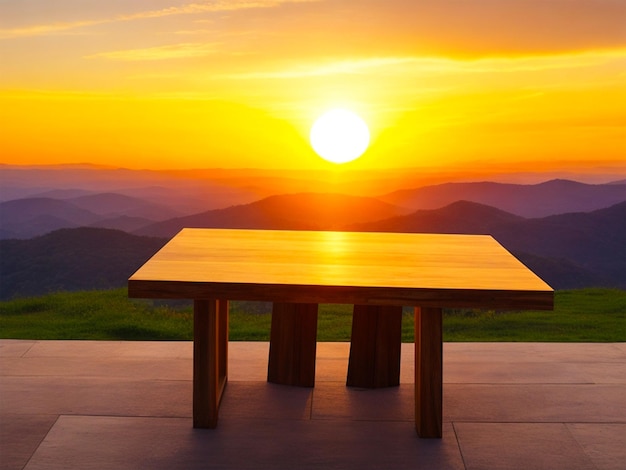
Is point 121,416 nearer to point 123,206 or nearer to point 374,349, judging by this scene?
point 374,349

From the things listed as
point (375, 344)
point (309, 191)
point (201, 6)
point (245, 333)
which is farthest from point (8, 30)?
point (375, 344)

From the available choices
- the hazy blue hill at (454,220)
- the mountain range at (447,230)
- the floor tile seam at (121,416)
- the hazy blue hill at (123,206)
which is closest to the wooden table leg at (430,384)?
the floor tile seam at (121,416)

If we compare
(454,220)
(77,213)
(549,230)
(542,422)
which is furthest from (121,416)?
(549,230)

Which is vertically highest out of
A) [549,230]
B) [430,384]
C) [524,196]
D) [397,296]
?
[397,296]

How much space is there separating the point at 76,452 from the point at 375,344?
1263 millimetres

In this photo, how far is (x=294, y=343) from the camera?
3283 millimetres

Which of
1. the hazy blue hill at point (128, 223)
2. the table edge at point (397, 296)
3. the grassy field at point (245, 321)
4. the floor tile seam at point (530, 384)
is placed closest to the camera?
the table edge at point (397, 296)

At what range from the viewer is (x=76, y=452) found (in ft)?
8.50

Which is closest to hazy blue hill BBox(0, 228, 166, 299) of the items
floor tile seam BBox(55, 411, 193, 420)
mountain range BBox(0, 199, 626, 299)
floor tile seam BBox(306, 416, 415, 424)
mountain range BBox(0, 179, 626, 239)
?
mountain range BBox(0, 199, 626, 299)

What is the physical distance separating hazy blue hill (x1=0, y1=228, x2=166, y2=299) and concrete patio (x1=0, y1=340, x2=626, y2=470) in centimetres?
293

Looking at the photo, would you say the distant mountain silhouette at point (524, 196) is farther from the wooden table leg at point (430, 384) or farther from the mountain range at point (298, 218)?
the wooden table leg at point (430, 384)

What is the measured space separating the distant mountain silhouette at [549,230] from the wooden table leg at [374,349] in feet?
13.4

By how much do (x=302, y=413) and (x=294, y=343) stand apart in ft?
1.25

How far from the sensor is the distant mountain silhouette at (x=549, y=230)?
735cm
